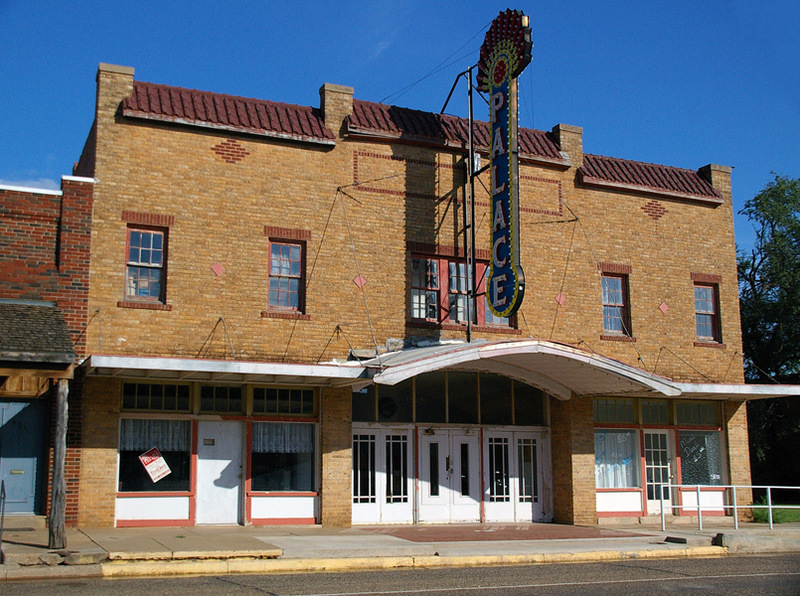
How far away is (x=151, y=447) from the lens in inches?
661

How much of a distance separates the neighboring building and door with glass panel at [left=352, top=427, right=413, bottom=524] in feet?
18.8

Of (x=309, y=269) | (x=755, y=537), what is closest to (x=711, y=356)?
(x=755, y=537)

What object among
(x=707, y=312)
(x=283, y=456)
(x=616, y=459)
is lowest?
(x=616, y=459)

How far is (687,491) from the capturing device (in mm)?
21562

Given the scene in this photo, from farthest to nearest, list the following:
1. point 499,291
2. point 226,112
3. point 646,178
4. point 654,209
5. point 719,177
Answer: point 719,177
point 646,178
point 654,209
point 226,112
point 499,291

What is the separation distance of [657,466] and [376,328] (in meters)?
8.08

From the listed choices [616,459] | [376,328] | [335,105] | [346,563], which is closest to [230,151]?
[335,105]

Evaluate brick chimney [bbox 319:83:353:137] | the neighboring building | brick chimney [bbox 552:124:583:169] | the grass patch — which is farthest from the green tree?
the neighboring building

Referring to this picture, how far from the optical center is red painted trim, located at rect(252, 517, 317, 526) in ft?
56.9

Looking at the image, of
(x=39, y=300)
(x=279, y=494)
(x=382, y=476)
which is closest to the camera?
(x=39, y=300)

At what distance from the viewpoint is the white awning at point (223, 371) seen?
14.9m

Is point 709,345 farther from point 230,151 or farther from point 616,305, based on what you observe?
point 230,151

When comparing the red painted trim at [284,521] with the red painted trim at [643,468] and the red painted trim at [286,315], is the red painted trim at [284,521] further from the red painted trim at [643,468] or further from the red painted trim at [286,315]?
the red painted trim at [643,468]

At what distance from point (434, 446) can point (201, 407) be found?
527cm
